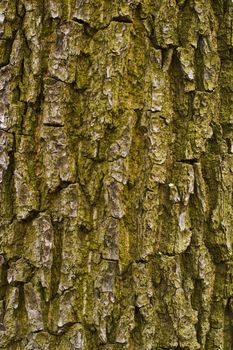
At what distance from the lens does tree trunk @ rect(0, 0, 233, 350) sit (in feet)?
4.08

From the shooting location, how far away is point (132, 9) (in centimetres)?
126

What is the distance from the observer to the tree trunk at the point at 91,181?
4.08 ft

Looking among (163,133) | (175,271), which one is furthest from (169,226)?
(163,133)

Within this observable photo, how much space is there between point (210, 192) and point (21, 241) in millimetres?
563

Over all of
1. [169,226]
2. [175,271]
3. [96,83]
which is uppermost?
[96,83]

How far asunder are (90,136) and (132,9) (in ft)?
1.20

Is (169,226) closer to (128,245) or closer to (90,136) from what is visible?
(128,245)

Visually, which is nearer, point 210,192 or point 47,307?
point 47,307

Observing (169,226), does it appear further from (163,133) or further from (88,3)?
(88,3)

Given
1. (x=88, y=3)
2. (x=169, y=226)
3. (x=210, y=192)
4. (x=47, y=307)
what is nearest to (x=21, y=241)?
(x=47, y=307)

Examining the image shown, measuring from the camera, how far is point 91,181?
Result: 4.11ft

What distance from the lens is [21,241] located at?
127cm

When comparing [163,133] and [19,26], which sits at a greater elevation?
[19,26]

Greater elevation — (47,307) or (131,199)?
(131,199)
